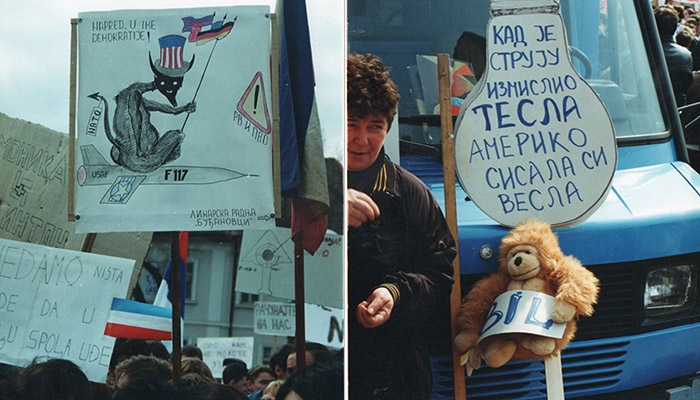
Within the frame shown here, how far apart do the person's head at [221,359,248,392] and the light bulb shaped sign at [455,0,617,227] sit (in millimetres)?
1135

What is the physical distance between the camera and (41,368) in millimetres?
2047

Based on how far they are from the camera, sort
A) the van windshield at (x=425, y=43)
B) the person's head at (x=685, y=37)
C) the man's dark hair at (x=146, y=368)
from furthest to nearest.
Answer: the person's head at (x=685, y=37), the van windshield at (x=425, y=43), the man's dark hair at (x=146, y=368)

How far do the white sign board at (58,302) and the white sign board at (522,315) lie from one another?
4.12 feet

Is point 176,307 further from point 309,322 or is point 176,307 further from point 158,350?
point 309,322

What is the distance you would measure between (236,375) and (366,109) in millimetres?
941

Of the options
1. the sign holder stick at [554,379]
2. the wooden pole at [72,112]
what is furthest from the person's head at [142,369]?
the sign holder stick at [554,379]

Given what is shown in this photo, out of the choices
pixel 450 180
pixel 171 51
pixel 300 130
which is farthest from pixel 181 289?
pixel 450 180

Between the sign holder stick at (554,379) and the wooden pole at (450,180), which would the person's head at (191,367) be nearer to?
the wooden pole at (450,180)

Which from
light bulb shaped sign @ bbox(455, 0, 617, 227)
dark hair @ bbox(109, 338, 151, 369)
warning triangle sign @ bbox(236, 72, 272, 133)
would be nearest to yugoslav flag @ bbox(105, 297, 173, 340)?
dark hair @ bbox(109, 338, 151, 369)

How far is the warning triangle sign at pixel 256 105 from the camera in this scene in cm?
199

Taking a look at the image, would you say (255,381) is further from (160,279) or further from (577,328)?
(577,328)

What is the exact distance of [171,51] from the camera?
6.44 feet

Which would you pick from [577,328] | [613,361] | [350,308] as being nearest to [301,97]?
[350,308]

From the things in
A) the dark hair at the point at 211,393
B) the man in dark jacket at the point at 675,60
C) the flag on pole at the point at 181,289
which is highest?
the man in dark jacket at the point at 675,60
